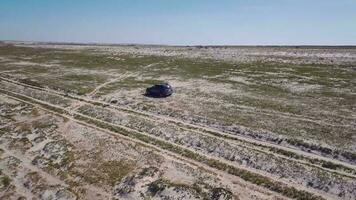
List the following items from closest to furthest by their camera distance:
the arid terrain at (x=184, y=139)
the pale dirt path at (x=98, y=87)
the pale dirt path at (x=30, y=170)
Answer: the arid terrain at (x=184, y=139) → the pale dirt path at (x=30, y=170) → the pale dirt path at (x=98, y=87)

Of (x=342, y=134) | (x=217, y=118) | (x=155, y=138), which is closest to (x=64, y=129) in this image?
(x=155, y=138)

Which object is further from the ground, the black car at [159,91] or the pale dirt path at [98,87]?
the black car at [159,91]

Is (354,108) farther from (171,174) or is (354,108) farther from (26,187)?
(26,187)

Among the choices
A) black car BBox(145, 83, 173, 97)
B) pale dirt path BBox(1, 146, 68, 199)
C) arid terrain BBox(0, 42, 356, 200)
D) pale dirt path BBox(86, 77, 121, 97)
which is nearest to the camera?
arid terrain BBox(0, 42, 356, 200)

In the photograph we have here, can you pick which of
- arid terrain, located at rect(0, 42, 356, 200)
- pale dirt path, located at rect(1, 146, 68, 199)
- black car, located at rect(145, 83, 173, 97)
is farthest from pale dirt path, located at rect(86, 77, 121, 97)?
pale dirt path, located at rect(1, 146, 68, 199)

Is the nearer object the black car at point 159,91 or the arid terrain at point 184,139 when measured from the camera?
the arid terrain at point 184,139

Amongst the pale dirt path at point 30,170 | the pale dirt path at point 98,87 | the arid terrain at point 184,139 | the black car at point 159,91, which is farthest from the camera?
the pale dirt path at point 98,87

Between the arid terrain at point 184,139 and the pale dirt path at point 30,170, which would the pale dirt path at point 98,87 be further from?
the pale dirt path at point 30,170

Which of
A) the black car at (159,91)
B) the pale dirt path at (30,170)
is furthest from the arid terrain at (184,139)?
the black car at (159,91)

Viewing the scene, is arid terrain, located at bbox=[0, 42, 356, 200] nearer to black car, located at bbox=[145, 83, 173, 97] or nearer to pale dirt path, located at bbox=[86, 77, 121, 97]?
pale dirt path, located at bbox=[86, 77, 121, 97]
